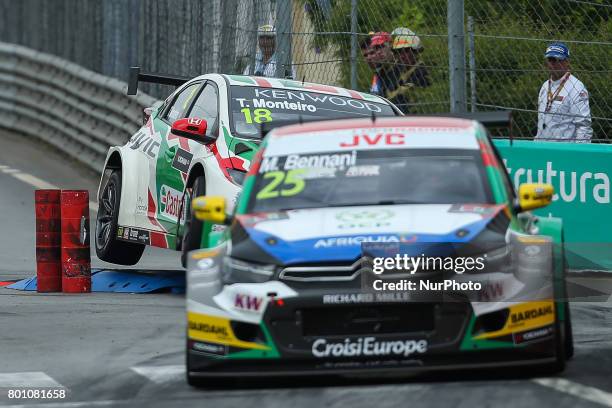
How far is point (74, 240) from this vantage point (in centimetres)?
1359

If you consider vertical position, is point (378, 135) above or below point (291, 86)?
above

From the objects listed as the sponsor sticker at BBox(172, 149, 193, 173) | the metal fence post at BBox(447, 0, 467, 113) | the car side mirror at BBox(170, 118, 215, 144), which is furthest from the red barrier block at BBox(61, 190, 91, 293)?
the metal fence post at BBox(447, 0, 467, 113)

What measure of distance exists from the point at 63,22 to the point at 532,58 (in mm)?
14181

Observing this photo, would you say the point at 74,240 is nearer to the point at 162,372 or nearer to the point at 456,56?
the point at 456,56

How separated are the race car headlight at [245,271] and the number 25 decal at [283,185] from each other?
2.47ft

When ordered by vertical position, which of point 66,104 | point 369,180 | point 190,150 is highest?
point 369,180

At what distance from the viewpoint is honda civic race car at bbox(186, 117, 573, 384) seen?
25.2 feet

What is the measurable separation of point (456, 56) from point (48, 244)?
394cm

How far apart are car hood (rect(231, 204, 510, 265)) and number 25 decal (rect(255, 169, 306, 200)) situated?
28cm

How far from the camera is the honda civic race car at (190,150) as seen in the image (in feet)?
41.0

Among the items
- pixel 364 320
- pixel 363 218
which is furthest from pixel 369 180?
pixel 364 320

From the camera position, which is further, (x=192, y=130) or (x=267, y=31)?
(x=267, y=31)

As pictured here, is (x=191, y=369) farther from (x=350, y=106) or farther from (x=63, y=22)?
(x=63, y=22)

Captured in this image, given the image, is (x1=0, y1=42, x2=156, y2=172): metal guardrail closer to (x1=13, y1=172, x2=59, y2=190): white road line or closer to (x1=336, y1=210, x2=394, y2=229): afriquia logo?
(x1=13, y1=172, x2=59, y2=190): white road line
